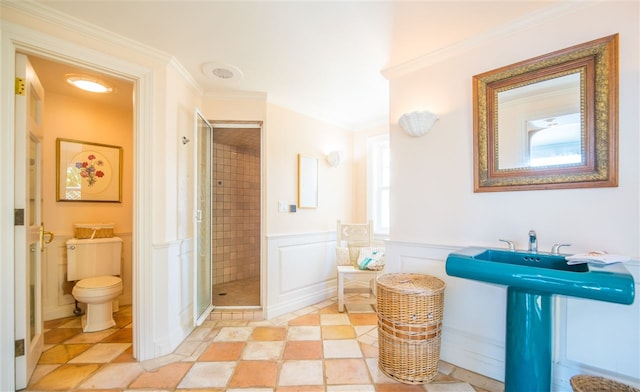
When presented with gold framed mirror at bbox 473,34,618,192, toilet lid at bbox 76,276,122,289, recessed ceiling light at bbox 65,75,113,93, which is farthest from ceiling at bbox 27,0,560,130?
toilet lid at bbox 76,276,122,289

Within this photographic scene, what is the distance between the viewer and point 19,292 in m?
1.61

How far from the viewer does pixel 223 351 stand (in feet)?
7.00

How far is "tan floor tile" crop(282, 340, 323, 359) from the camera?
2.06 meters

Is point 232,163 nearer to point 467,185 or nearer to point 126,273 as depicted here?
point 126,273

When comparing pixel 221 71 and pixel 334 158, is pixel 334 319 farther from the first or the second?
pixel 221 71

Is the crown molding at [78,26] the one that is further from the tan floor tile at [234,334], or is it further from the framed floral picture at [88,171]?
the tan floor tile at [234,334]

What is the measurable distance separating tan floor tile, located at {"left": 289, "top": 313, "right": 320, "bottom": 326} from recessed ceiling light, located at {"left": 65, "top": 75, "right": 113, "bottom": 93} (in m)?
2.92

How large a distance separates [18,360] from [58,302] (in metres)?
1.39

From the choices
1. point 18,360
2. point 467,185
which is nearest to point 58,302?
point 18,360

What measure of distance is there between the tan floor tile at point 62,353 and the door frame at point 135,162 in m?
0.43

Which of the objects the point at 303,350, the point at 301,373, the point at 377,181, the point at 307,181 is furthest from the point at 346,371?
the point at 377,181

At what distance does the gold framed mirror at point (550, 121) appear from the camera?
1440 millimetres

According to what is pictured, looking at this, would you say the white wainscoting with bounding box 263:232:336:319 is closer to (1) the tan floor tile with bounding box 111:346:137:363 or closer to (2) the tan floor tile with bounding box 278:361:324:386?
(2) the tan floor tile with bounding box 278:361:324:386

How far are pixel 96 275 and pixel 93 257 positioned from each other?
0.19 metres
